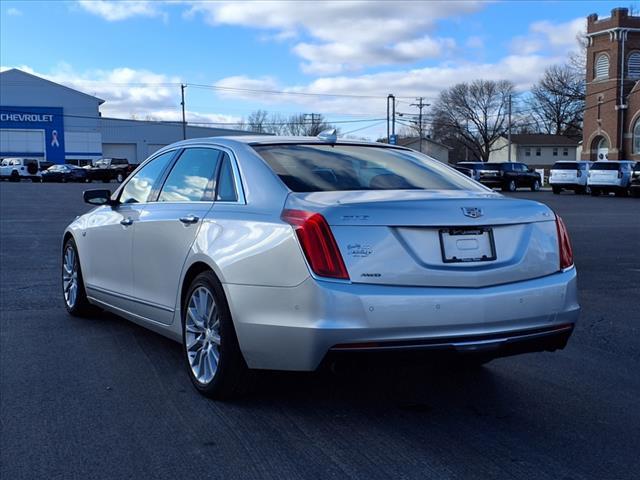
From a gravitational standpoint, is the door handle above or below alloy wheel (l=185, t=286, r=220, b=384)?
above

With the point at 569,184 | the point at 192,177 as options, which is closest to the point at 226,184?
the point at 192,177

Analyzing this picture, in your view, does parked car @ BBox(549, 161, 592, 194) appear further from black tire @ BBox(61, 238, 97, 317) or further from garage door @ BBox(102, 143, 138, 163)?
garage door @ BBox(102, 143, 138, 163)

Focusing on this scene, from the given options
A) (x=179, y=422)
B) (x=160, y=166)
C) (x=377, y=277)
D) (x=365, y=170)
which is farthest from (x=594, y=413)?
(x=160, y=166)

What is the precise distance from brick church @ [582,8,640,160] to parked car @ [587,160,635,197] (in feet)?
62.2

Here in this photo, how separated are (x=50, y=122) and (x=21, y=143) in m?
3.71

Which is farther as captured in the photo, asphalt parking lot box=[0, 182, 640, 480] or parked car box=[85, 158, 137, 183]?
parked car box=[85, 158, 137, 183]

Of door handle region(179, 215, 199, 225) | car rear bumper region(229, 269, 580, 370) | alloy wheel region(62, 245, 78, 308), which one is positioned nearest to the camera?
car rear bumper region(229, 269, 580, 370)

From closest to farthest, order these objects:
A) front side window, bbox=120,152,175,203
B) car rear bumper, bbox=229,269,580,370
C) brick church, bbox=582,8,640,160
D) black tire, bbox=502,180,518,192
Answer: car rear bumper, bbox=229,269,580,370 < front side window, bbox=120,152,175,203 < black tire, bbox=502,180,518,192 < brick church, bbox=582,8,640,160

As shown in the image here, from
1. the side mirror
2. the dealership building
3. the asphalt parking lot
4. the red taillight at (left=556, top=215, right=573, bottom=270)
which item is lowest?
the asphalt parking lot

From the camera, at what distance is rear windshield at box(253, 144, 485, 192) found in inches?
177

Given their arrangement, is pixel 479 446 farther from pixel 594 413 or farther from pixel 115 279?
pixel 115 279

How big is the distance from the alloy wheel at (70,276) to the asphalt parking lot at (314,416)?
490mm

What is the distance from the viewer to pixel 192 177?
5.24 m

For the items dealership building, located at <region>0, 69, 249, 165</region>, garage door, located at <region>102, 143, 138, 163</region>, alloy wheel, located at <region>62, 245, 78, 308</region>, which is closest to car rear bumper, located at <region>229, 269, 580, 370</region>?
alloy wheel, located at <region>62, 245, 78, 308</region>
